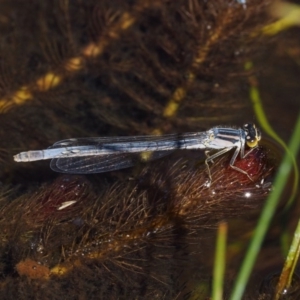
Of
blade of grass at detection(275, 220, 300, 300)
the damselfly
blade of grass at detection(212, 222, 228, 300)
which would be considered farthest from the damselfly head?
blade of grass at detection(275, 220, 300, 300)

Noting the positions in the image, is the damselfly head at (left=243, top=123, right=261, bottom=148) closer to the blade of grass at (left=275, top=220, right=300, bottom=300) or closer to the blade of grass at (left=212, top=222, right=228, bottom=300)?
the blade of grass at (left=212, top=222, right=228, bottom=300)

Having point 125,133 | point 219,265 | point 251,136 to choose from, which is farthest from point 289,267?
point 125,133

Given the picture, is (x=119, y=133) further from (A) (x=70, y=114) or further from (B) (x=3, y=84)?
(B) (x=3, y=84)

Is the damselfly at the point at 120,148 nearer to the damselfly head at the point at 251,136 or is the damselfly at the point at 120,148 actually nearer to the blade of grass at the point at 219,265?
the damselfly head at the point at 251,136

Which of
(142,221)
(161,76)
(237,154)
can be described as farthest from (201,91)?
(142,221)

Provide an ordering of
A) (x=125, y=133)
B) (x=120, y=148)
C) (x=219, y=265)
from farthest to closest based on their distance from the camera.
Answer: (x=125, y=133) < (x=120, y=148) < (x=219, y=265)

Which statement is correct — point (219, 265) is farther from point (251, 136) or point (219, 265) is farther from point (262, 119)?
point (262, 119)

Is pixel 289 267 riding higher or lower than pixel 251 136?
lower

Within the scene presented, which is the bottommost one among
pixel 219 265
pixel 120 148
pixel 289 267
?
pixel 289 267

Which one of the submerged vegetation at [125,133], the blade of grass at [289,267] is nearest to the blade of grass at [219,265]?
the submerged vegetation at [125,133]
